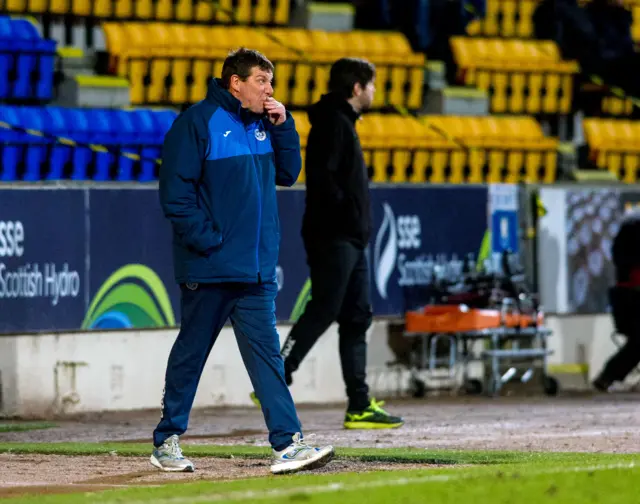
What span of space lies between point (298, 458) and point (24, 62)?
28.5ft

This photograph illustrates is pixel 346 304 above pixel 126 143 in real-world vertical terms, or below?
below

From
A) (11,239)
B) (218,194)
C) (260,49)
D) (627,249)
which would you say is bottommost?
(627,249)

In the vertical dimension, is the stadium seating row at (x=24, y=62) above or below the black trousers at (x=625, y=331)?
above

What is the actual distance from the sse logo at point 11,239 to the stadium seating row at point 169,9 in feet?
16.1

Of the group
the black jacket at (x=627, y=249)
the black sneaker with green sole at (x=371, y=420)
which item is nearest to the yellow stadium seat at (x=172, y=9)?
the black jacket at (x=627, y=249)

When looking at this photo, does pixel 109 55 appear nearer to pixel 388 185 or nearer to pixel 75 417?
pixel 388 185

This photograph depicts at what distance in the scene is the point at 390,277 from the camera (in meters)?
14.6

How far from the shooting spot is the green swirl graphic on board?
1274cm

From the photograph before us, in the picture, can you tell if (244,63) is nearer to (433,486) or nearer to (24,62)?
(433,486)

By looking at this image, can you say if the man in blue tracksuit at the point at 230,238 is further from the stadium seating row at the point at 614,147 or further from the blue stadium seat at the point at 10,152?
the stadium seating row at the point at 614,147

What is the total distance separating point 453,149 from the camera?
18047 millimetres

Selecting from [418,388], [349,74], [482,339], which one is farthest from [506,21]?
[349,74]

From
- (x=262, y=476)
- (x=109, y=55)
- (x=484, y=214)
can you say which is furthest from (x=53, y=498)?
(x=109, y=55)

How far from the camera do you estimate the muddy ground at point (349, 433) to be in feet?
25.6
